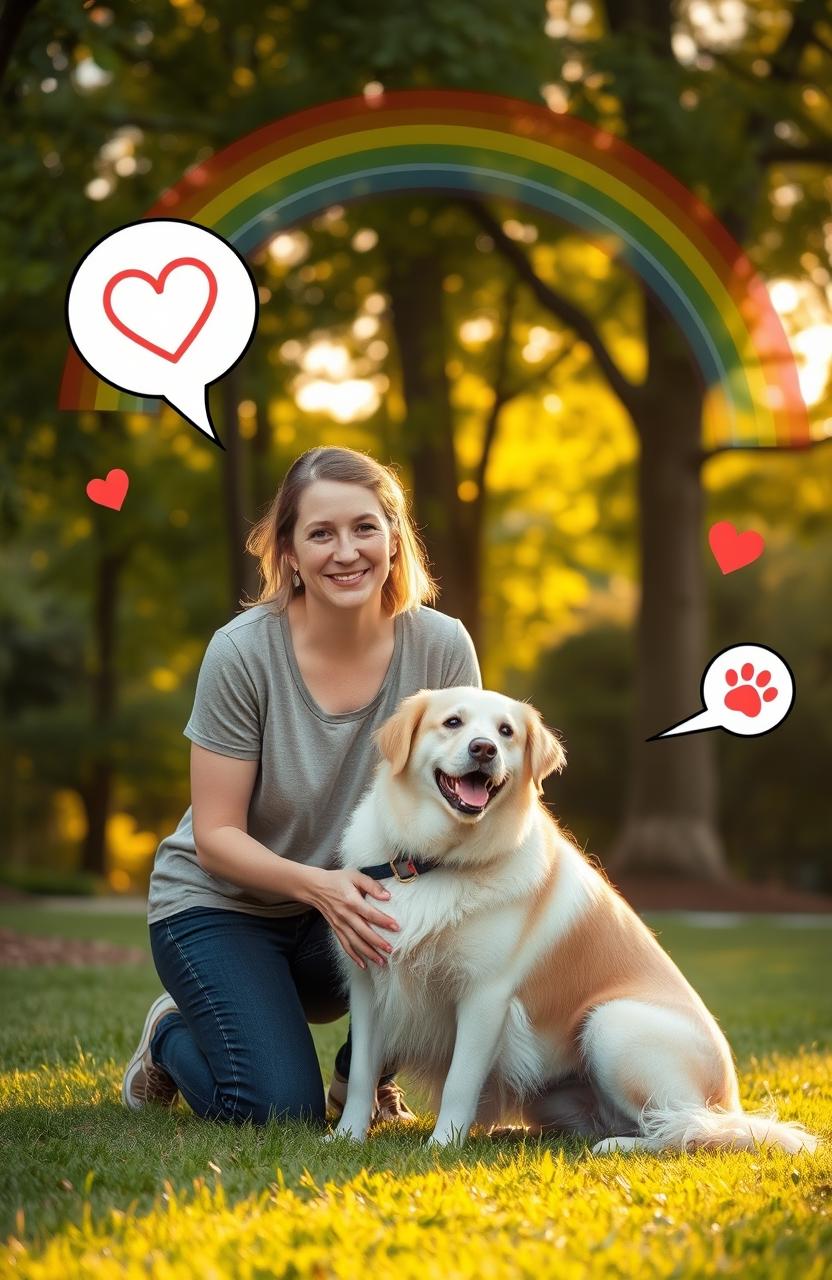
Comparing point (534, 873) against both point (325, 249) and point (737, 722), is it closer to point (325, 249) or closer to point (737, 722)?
point (737, 722)

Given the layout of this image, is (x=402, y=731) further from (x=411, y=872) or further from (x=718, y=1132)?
(x=718, y=1132)

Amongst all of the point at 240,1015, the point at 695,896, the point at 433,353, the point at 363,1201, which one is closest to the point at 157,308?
the point at 240,1015

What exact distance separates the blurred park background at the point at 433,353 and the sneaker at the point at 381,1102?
358 centimetres

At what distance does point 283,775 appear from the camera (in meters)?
4.08

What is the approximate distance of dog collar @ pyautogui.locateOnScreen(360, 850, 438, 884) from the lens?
376 cm

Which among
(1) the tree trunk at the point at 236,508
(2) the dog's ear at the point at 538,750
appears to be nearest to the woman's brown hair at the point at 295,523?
(2) the dog's ear at the point at 538,750

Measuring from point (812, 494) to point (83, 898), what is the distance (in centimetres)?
1060

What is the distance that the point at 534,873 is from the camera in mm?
3744

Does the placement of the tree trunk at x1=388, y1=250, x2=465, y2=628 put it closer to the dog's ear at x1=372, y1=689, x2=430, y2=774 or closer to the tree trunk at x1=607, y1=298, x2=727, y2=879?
the tree trunk at x1=607, y1=298, x2=727, y2=879

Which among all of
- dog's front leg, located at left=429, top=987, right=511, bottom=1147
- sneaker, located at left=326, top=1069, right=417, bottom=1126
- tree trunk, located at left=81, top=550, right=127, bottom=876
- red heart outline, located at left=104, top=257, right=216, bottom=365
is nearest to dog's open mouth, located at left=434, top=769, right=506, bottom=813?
dog's front leg, located at left=429, top=987, right=511, bottom=1147

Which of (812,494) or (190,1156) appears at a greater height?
(812,494)

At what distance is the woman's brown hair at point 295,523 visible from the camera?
13.5 feet

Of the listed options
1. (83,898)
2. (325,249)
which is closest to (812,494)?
(325,249)

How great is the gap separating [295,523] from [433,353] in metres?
11.0
